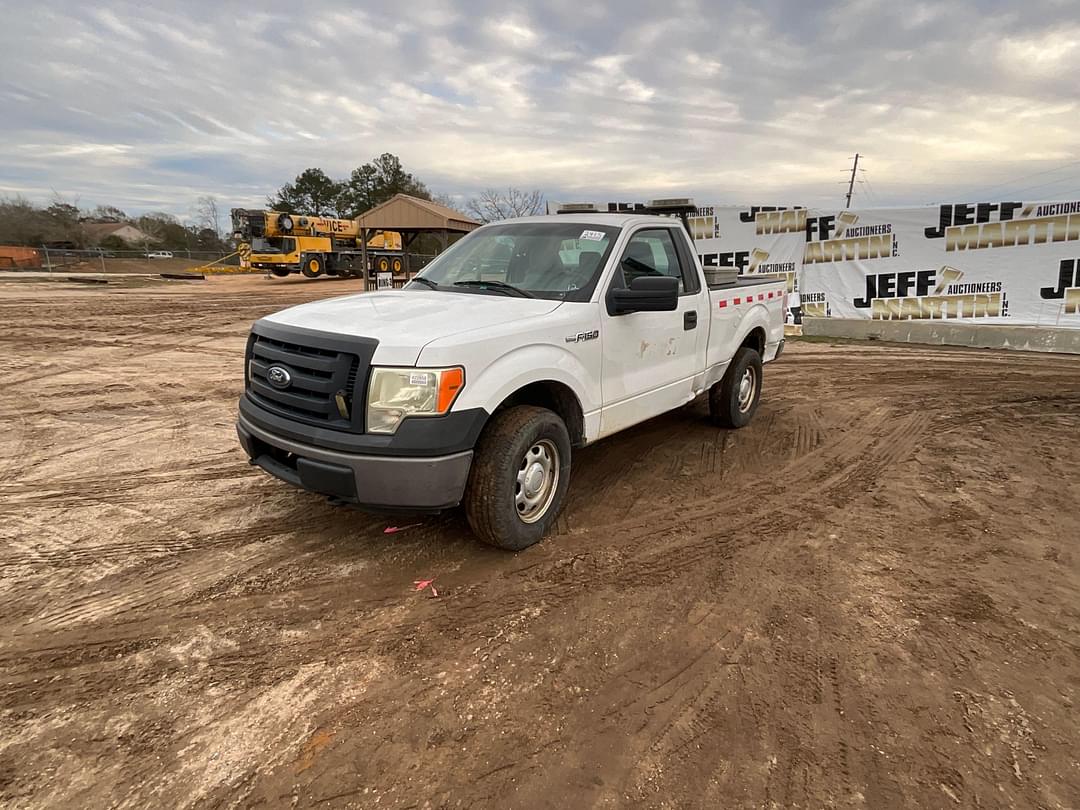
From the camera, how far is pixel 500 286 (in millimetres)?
4133

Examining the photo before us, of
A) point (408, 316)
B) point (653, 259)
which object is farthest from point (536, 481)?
point (653, 259)

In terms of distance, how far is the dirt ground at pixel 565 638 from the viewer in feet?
6.93

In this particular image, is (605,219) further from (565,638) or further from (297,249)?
(297,249)

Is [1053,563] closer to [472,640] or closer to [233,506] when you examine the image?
[472,640]

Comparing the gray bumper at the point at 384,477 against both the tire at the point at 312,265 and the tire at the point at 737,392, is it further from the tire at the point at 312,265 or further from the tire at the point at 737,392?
the tire at the point at 312,265

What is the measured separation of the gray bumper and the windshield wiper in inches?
51.5

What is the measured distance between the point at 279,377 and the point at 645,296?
2236 mm

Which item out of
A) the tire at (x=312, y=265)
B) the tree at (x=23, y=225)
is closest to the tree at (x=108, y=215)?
the tree at (x=23, y=225)

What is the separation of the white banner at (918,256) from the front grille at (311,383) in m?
12.4

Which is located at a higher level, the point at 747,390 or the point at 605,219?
the point at 605,219

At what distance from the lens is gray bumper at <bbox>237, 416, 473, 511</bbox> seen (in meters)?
2.96

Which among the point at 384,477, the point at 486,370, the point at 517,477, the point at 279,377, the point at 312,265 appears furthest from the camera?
the point at 312,265

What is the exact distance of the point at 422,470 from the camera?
298 cm

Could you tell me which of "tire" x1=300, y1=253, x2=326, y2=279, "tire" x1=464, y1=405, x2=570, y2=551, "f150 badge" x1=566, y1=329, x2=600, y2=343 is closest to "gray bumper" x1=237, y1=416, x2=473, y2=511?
"tire" x1=464, y1=405, x2=570, y2=551
